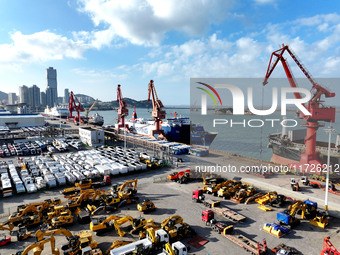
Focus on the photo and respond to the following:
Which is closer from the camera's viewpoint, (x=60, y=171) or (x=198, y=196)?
(x=198, y=196)

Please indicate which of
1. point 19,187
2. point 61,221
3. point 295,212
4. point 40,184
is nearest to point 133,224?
point 61,221

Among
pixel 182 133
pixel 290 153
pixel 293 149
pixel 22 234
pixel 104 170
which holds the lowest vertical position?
pixel 22 234

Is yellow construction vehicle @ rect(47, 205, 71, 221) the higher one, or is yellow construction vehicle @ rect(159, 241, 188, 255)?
yellow construction vehicle @ rect(159, 241, 188, 255)

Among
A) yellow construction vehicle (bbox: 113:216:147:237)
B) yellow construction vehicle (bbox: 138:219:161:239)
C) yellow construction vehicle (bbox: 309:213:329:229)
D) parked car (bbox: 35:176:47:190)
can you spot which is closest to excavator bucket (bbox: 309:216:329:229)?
yellow construction vehicle (bbox: 309:213:329:229)

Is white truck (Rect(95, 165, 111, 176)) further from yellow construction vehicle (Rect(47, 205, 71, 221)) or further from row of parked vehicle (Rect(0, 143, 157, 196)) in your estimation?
yellow construction vehicle (Rect(47, 205, 71, 221))

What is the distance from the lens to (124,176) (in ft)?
97.7

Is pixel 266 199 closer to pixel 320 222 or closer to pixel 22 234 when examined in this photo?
pixel 320 222

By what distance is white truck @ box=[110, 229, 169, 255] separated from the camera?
1263cm

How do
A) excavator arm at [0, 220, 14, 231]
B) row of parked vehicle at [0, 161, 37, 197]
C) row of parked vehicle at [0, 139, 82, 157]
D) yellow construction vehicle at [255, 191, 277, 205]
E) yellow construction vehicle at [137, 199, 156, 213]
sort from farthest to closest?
row of parked vehicle at [0, 139, 82, 157]
row of parked vehicle at [0, 161, 37, 197]
yellow construction vehicle at [255, 191, 277, 205]
yellow construction vehicle at [137, 199, 156, 213]
excavator arm at [0, 220, 14, 231]

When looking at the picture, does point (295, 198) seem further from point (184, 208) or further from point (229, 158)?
point (229, 158)

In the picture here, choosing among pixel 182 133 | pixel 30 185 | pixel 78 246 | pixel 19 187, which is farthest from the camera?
pixel 182 133

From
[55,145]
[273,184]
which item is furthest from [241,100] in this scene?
[55,145]

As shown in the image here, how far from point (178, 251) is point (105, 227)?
6.42m

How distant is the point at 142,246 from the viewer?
1291 centimetres
